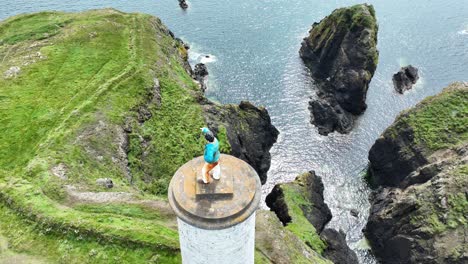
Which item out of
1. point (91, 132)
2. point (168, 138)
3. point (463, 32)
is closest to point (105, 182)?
point (91, 132)

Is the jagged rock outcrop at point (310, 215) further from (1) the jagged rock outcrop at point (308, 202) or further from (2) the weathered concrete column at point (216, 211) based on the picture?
(2) the weathered concrete column at point (216, 211)

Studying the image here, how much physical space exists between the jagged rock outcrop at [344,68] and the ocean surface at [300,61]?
222 centimetres

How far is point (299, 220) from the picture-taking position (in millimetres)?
44375

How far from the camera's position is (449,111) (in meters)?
55.9

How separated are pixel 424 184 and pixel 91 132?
120 ft

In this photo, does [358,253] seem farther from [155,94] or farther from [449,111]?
[155,94]

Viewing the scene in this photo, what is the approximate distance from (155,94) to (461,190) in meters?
35.2

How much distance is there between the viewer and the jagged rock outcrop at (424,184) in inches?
1686

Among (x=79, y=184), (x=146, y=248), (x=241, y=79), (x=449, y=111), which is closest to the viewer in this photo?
(x=146, y=248)

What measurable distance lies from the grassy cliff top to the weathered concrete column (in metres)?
12.8

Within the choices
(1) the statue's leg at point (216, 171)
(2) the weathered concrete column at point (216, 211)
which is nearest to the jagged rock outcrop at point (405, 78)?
(2) the weathered concrete column at point (216, 211)

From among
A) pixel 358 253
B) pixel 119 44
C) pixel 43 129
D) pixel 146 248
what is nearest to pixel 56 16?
pixel 119 44

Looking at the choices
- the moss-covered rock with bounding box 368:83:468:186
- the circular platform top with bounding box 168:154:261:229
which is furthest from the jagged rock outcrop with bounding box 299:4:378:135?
the circular platform top with bounding box 168:154:261:229

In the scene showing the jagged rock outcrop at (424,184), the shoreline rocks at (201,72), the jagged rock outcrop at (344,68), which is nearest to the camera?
the jagged rock outcrop at (424,184)
